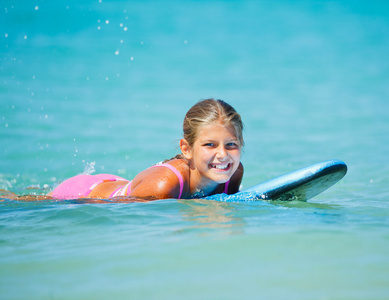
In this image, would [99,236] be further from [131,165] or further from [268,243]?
[131,165]

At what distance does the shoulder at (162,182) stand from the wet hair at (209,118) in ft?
0.91

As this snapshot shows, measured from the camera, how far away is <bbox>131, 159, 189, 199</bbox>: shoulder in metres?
3.77

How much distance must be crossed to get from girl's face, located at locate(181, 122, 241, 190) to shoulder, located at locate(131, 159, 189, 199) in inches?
7.4

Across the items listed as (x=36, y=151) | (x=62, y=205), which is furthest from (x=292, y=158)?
(x=62, y=205)

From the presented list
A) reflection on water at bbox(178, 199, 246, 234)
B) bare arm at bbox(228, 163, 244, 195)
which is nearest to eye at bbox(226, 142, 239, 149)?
reflection on water at bbox(178, 199, 246, 234)

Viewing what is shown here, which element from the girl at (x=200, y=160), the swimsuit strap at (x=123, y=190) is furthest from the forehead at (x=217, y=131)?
the swimsuit strap at (x=123, y=190)

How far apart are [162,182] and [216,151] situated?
19.4 inches

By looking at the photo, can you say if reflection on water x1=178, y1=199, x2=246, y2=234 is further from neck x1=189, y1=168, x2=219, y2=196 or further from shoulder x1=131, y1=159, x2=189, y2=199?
neck x1=189, y1=168, x2=219, y2=196

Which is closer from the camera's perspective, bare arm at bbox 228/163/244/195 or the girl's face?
the girl's face

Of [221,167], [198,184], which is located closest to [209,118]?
[221,167]

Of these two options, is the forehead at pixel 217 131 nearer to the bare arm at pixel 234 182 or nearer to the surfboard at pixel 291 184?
the surfboard at pixel 291 184

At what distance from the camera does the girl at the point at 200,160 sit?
3.82 metres

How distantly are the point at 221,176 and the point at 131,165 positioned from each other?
6.40 metres

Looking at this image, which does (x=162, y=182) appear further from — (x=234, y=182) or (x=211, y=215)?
(x=234, y=182)
